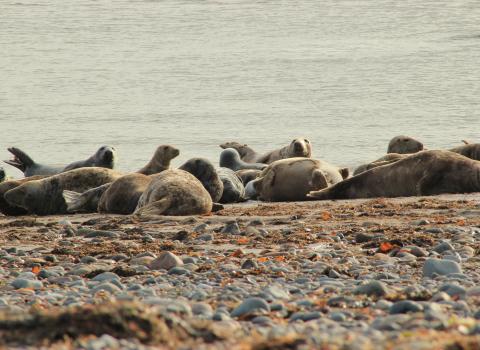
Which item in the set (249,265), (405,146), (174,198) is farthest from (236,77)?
(249,265)

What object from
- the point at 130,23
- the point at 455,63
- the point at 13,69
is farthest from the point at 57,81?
the point at 130,23

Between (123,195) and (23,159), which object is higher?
(123,195)

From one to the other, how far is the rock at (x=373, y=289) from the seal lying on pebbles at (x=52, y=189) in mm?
6727

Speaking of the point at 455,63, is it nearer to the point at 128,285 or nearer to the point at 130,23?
the point at 130,23

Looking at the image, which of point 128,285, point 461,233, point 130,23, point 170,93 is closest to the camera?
point 128,285

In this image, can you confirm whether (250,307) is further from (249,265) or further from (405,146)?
Result: (405,146)

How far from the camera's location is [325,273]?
19.8 ft

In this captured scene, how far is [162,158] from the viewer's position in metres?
12.8

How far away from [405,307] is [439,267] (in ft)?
4.84

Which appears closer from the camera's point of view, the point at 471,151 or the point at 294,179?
the point at 294,179

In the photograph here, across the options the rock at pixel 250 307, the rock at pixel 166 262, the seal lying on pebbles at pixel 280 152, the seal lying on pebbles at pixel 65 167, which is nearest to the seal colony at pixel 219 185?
the seal lying on pebbles at pixel 65 167

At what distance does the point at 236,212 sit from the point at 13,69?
82.7ft

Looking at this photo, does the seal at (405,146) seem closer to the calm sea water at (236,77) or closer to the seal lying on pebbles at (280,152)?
the seal lying on pebbles at (280,152)

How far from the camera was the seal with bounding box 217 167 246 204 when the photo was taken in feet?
39.1
